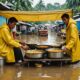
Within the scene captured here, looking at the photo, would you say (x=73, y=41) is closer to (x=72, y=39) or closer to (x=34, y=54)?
(x=72, y=39)

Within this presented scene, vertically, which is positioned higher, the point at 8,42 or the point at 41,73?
the point at 8,42

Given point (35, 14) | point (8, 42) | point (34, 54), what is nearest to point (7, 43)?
Answer: point (8, 42)

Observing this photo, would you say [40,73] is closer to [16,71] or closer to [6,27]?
[16,71]

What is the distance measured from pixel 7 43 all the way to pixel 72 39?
2.38 metres

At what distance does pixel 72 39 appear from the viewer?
11.4 meters

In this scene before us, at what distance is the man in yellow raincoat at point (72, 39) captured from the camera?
11.4 metres

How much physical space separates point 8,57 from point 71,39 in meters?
2.40

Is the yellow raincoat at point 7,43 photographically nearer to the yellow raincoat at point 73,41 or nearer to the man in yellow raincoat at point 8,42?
the man in yellow raincoat at point 8,42

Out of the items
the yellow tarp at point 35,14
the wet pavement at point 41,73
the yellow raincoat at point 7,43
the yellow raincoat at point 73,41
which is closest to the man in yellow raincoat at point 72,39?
the yellow raincoat at point 73,41

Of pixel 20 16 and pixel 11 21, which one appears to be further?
pixel 20 16

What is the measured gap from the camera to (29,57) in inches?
444

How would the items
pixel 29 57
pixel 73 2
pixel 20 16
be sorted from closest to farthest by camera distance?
1. pixel 29 57
2. pixel 20 16
3. pixel 73 2

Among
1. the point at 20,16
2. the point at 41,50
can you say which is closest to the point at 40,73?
the point at 41,50

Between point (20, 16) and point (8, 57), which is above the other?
point (20, 16)
